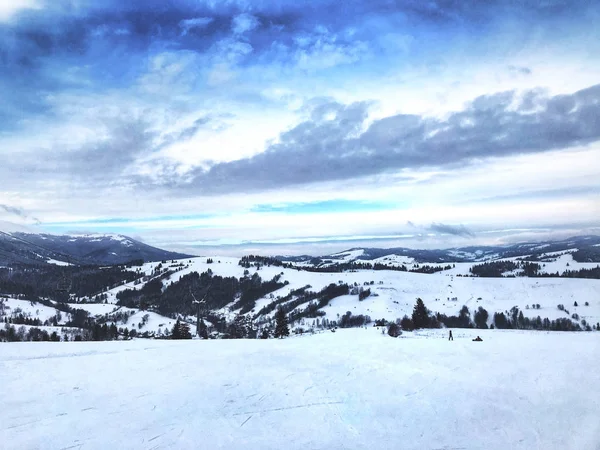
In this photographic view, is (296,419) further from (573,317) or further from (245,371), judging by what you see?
(573,317)

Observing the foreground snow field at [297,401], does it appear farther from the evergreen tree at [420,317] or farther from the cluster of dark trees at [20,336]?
the cluster of dark trees at [20,336]

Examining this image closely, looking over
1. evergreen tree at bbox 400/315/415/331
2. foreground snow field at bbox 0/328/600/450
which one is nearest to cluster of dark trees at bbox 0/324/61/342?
evergreen tree at bbox 400/315/415/331

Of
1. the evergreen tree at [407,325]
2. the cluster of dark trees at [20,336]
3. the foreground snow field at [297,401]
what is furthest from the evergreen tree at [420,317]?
the cluster of dark trees at [20,336]

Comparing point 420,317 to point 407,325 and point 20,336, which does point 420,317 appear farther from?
point 20,336

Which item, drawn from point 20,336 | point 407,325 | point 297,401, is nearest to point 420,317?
point 407,325

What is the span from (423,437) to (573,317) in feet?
740

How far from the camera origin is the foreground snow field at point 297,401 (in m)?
9.60

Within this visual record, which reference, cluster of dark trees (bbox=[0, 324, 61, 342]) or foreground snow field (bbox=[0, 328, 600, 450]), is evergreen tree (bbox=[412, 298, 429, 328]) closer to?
foreground snow field (bbox=[0, 328, 600, 450])

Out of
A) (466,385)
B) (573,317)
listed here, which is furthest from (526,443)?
(573,317)

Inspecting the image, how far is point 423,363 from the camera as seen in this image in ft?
57.5

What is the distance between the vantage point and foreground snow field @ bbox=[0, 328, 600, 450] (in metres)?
9.60

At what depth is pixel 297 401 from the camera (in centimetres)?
1212

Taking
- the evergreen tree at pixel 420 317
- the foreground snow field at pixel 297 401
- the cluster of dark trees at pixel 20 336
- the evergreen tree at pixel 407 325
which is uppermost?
the foreground snow field at pixel 297 401

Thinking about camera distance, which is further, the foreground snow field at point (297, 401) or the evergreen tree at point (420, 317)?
the evergreen tree at point (420, 317)
